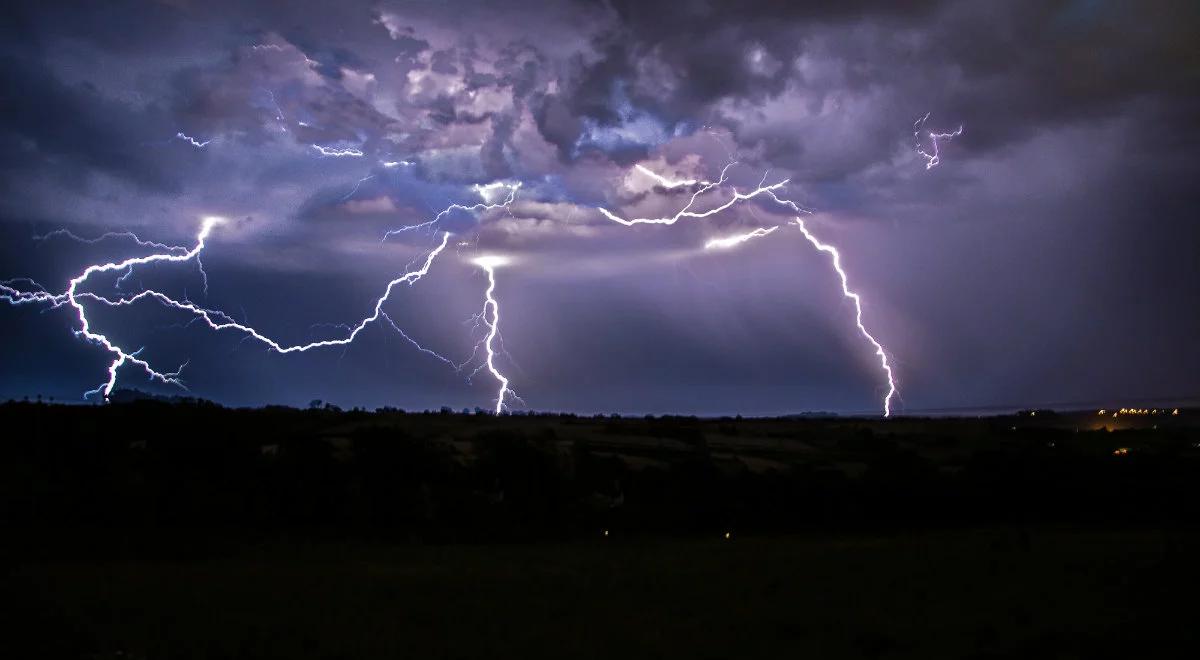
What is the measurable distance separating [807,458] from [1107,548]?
10.9m

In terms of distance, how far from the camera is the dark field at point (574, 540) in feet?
31.6

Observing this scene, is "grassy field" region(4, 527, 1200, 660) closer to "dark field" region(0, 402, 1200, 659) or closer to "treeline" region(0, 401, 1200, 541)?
"dark field" region(0, 402, 1200, 659)

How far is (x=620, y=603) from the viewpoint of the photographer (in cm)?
1170

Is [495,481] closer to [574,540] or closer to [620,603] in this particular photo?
[574,540]

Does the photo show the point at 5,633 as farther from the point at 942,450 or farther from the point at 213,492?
the point at 942,450

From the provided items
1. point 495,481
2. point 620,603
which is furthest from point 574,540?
point 620,603

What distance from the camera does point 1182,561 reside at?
532 inches

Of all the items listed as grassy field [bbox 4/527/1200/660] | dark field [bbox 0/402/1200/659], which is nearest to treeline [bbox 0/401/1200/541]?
dark field [bbox 0/402/1200/659]

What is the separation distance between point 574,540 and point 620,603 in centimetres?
841

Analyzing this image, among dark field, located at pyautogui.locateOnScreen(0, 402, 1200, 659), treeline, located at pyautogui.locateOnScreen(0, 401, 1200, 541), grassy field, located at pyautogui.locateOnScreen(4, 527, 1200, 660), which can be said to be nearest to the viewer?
grassy field, located at pyautogui.locateOnScreen(4, 527, 1200, 660)

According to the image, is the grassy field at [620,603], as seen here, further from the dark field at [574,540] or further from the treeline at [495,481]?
the treeline at [495,481]

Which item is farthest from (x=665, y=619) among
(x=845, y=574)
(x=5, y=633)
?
(x=5, y=633)

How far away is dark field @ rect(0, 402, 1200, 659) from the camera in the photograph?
9.64 metres

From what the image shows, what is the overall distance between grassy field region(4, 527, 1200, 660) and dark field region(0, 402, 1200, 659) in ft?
0.21
